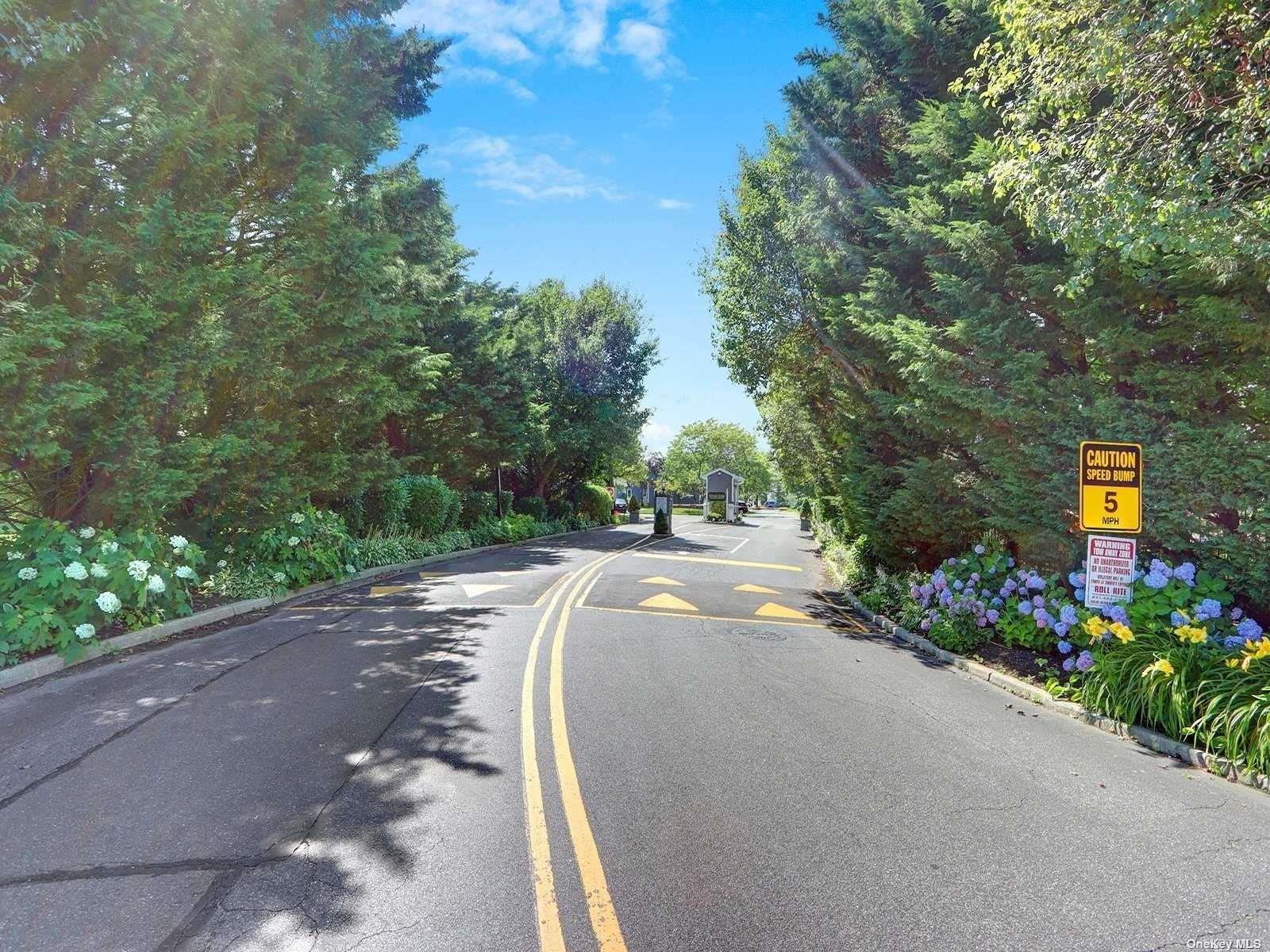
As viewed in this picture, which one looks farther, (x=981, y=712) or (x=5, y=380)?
(x=5, y=380)

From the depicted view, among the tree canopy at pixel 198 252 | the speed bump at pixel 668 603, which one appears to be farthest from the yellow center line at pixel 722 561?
the tree canopy at pixel 198 252

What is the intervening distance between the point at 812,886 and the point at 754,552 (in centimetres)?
1994

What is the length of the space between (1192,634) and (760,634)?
4760 mm

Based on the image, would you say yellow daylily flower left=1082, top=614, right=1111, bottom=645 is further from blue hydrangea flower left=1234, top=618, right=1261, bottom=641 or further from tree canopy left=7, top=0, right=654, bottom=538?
tree canopy left=7, top=0, right=654, bottom=538

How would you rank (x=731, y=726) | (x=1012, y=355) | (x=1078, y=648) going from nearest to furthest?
(x=731, y=726), (x=1078, y=648), (x=1012, y=355)

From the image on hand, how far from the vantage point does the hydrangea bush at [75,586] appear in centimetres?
634

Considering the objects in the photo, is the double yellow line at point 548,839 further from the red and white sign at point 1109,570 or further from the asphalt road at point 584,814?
the red and white sign at point 1109,570

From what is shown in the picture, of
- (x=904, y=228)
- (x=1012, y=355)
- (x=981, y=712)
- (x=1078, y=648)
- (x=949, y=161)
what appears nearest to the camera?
(x=981, y=712)

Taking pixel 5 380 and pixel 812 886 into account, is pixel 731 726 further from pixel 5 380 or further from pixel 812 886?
pixel 5 380

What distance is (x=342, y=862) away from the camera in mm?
3219

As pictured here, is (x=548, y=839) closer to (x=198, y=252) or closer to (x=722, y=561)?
(x=198, y=252)

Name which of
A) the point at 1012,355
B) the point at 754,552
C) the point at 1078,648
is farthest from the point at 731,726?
the point at 754,552

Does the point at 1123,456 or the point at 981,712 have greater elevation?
the point at 1123,456

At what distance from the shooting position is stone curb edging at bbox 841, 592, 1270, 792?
4.54m
